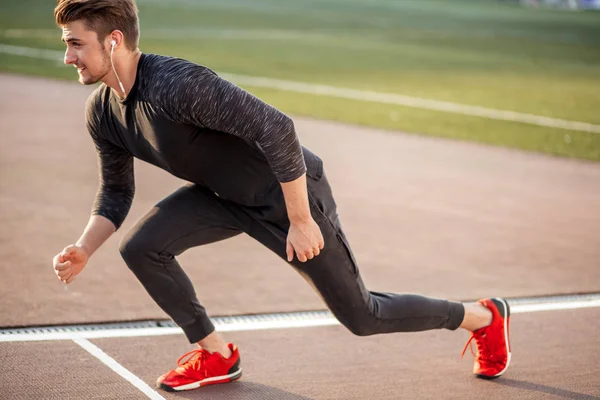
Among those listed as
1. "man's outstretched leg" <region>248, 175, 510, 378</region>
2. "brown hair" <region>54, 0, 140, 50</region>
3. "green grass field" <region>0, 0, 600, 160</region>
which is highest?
"brown hair" <region>54, 0, 140, 50</region>

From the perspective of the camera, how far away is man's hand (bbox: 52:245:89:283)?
4680mm

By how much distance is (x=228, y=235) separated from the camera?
4.95 metres

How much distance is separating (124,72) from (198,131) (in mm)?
386

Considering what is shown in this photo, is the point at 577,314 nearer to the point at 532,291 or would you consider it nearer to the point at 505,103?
Answer: the point at 532,291

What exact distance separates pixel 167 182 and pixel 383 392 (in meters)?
4.97

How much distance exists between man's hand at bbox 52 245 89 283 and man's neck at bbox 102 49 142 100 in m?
0.72

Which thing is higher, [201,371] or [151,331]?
[201,371]

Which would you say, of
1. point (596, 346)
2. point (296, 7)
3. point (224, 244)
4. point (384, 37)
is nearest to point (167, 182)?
point (224, 244)

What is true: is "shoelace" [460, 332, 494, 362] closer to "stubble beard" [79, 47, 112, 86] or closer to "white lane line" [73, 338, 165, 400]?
"white lane line" [73, 338, 165, 400]

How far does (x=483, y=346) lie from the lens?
535cm

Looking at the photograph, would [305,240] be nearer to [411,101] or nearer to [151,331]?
[151,331]

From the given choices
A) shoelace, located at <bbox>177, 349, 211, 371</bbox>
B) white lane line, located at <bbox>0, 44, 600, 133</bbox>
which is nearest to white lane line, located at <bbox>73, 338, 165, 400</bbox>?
shoelace, located at <bbox>177, 349, 211, 371</bbox>

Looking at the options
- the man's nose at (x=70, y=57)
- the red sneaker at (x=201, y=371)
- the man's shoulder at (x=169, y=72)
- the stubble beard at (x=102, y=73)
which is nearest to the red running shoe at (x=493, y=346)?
the red sneaker at (x=201, y=371)

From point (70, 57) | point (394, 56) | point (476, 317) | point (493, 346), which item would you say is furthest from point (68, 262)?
point (394, 56)
